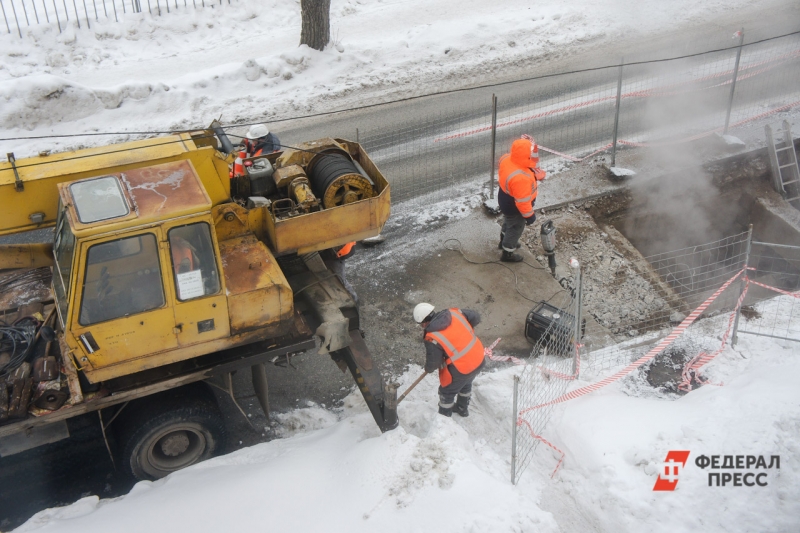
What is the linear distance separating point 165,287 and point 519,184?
4.93 metres

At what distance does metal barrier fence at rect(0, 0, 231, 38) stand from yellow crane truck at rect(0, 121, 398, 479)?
33.4 ft

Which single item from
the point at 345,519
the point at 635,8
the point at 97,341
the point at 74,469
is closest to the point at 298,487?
the point at 345,519

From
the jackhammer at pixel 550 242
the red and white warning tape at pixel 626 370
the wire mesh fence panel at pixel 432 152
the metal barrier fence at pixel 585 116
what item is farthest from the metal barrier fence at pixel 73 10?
the red and white warning tape at pixel 626 370

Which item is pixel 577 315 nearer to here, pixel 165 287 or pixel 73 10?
pixel 165 287

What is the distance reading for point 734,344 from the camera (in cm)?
761

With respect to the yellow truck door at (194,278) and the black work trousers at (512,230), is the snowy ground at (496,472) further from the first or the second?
the black work trousers at (512,230)

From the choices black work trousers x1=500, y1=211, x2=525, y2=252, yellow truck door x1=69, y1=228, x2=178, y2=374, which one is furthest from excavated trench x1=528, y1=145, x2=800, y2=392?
yellow truck door x1=69, y1=228, x2=178, y2=374

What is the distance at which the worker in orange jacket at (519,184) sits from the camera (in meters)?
8.72

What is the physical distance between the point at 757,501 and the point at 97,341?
536 centimetres

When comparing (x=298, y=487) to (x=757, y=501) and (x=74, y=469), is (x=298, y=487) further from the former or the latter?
(x=757, y=501)

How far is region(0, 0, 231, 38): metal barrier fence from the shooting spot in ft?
48.5

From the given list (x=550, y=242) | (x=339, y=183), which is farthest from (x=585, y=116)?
(x=339, y=183)

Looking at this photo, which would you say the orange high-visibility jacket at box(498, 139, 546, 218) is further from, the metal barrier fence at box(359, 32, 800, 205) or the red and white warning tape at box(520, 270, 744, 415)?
the red and white warning tape at box(520, 270, 744, 415)

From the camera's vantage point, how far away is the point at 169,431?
6.11 meters
